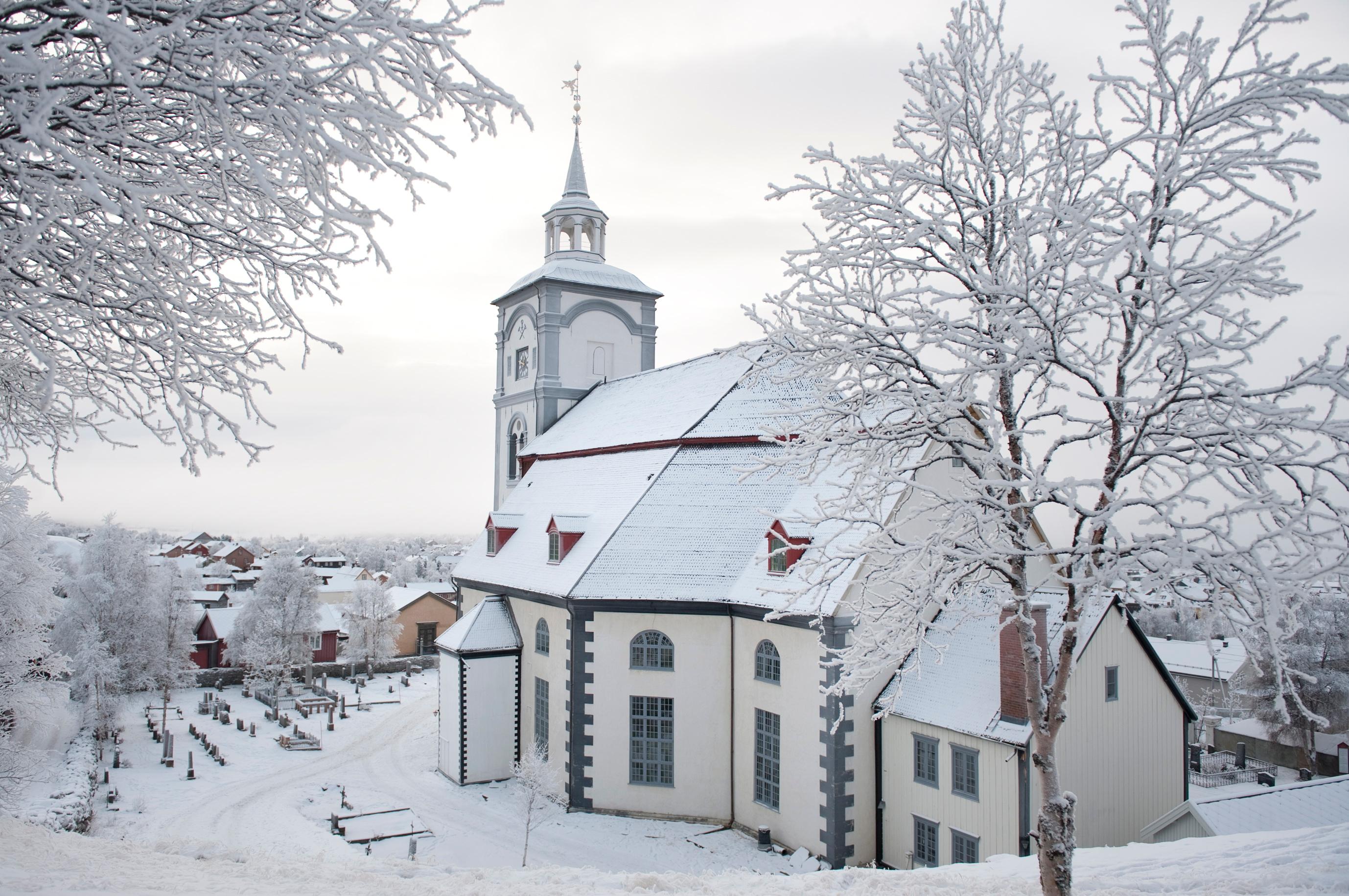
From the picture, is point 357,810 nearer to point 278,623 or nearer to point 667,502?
point 667,502

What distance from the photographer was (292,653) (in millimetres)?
40312

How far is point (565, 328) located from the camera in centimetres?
2823

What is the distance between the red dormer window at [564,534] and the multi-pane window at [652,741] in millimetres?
4086

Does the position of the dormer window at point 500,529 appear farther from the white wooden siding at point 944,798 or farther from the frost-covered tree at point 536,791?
the white wooden siding at point 944,798

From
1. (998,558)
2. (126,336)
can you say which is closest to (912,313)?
(998,558)

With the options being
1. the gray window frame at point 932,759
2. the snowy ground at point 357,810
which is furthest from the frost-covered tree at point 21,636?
the gray window frame at point 932,759

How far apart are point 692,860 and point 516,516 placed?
1149 centimetres

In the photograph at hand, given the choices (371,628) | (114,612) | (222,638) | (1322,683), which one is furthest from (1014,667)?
(222,638)

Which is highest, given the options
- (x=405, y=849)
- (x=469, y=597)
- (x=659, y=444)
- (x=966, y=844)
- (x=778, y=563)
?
(x=659, y=444)

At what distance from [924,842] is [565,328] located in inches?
782

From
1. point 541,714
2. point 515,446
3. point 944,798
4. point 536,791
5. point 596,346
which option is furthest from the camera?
point 515,446

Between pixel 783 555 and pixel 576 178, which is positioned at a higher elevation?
pixel 576 178

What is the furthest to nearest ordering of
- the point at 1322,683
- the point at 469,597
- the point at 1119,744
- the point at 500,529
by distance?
the point at 1322,683
the point at 469,597
the point at 500,529
the point at 1119,744

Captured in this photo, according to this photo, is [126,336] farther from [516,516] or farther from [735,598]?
[516,516]
